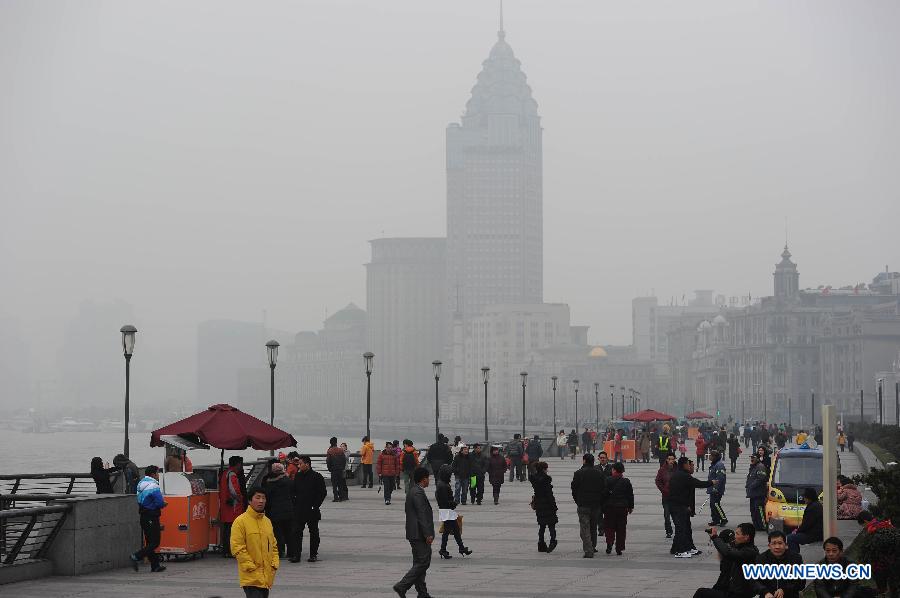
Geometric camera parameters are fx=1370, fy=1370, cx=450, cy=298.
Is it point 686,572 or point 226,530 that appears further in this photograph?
point 226,530

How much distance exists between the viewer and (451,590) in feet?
64.1

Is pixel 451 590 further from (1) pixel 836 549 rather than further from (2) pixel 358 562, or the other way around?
(1) pixel 836 549

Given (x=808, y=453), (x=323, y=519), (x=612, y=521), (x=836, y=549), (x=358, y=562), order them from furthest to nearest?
1. (x=323, y=519)
2. (x=808, y=453)
3. (x=612, y=521)
4. (x=358, y=562)
5. (x=836, y=549)

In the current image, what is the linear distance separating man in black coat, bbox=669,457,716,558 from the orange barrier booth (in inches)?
324

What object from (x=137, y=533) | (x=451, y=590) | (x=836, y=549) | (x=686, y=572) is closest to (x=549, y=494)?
(x=686, y=572)

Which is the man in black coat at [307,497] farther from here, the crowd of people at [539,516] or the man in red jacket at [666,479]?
the man in red jacket at [666,479]

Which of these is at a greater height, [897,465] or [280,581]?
[897,465]

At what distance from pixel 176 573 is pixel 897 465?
1148 centimetres

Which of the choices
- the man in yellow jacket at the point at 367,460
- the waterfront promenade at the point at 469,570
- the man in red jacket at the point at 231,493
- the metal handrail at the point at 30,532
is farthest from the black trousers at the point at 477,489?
the metal handrail at the point at 30,532

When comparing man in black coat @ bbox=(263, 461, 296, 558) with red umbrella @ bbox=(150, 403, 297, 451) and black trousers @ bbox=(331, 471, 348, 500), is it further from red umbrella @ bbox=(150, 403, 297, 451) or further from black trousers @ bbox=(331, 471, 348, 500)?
black trousers @ bbox=(331, 471, 348, 500)

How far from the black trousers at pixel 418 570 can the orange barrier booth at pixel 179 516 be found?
19.3 ft

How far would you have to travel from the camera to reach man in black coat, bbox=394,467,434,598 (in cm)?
1803

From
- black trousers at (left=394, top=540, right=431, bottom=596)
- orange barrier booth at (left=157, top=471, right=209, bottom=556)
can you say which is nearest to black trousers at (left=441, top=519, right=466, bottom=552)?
orange barrier booth at (left=157, top=471, right=209, bottom=556)

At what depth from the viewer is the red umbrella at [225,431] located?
931 inches
